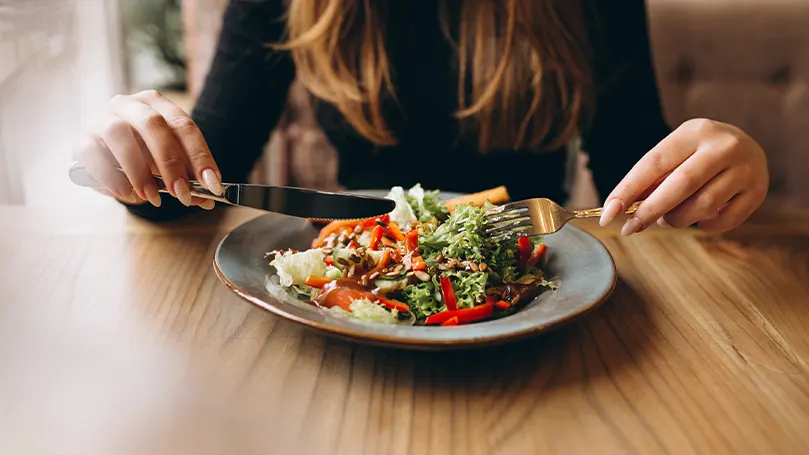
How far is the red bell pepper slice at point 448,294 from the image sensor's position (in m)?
0.88

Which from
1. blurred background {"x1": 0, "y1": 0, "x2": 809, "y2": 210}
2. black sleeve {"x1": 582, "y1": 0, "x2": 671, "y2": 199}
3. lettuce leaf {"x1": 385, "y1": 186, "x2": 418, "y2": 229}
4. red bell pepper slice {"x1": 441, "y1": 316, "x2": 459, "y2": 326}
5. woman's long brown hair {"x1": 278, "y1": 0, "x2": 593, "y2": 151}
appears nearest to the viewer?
red bell pepper slice {"x1": 441, "y1": 316, "x2": 459, "y2": 326}

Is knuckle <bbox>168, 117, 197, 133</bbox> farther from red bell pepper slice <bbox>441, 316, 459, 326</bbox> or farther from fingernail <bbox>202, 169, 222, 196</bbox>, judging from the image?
red bell pepper slice <bbox>441, 316, 459, 326</bbox>

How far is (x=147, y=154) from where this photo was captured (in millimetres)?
963

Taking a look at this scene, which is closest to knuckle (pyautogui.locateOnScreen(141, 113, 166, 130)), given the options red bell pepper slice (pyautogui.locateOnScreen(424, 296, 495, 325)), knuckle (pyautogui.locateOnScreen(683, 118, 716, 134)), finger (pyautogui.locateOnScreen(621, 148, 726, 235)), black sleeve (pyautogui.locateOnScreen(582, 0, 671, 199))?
red bell pepper slice (pyautogui.locateOnScreen(424, 296, 495, 325))

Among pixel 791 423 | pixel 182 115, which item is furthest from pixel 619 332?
pixel 182 115

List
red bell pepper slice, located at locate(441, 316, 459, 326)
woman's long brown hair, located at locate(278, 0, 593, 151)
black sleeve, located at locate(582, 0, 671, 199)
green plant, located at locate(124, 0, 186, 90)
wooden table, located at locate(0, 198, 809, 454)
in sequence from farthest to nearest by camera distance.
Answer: green plant, located at locate(124, 0, 186, 90) → black sleeve, located at locate(582, 0, 671, 199) → woman's long brown hair, located at locate(278, 0, 593, 151) → red bell pepper slice, located at locate(441, 316, 459, 326) → wooden table, located at locate(0, 198, 809, 454)

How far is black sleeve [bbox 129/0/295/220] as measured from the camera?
1.55 m

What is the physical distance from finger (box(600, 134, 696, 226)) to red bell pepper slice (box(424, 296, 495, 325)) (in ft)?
0.65

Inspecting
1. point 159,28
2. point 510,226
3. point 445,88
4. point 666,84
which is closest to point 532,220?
point 510,226

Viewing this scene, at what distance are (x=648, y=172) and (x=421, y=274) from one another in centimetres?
36

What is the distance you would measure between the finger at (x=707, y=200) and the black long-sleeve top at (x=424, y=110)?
0.61 meters

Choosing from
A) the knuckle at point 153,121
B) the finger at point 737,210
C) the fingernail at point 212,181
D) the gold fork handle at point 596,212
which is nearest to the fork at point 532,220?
the gold fork handle at point 596,212

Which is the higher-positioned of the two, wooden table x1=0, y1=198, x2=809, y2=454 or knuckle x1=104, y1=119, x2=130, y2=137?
knuckle x1=104, y1=119, x2=130, y2=137

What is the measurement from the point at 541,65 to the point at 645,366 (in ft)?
2.89
